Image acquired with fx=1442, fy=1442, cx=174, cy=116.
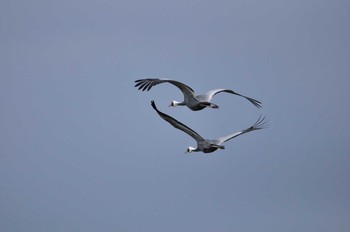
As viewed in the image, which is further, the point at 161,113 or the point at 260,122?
the point at 260,122

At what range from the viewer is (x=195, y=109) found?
60125 millimetres

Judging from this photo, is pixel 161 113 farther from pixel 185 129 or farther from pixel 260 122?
pixel 260 122

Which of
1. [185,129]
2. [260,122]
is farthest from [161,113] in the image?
[260,122]

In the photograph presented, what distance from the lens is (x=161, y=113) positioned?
188 ft

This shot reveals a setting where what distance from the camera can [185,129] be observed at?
58.4 m

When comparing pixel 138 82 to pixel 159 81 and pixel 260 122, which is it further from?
pixel 260 122

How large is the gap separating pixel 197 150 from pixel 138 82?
14.1 ft

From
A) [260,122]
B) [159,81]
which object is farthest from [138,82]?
[260,122]

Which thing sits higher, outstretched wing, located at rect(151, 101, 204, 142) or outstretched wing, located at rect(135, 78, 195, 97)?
outstretched wing, located at rect(135, 78, 195, 97)

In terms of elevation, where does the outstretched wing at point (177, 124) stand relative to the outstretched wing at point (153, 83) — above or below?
below

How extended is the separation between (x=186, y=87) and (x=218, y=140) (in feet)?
8.61

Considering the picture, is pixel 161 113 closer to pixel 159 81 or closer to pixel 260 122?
pixel 159 81

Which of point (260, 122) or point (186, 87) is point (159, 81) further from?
point (260, 122)

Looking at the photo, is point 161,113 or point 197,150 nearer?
point 161,113
